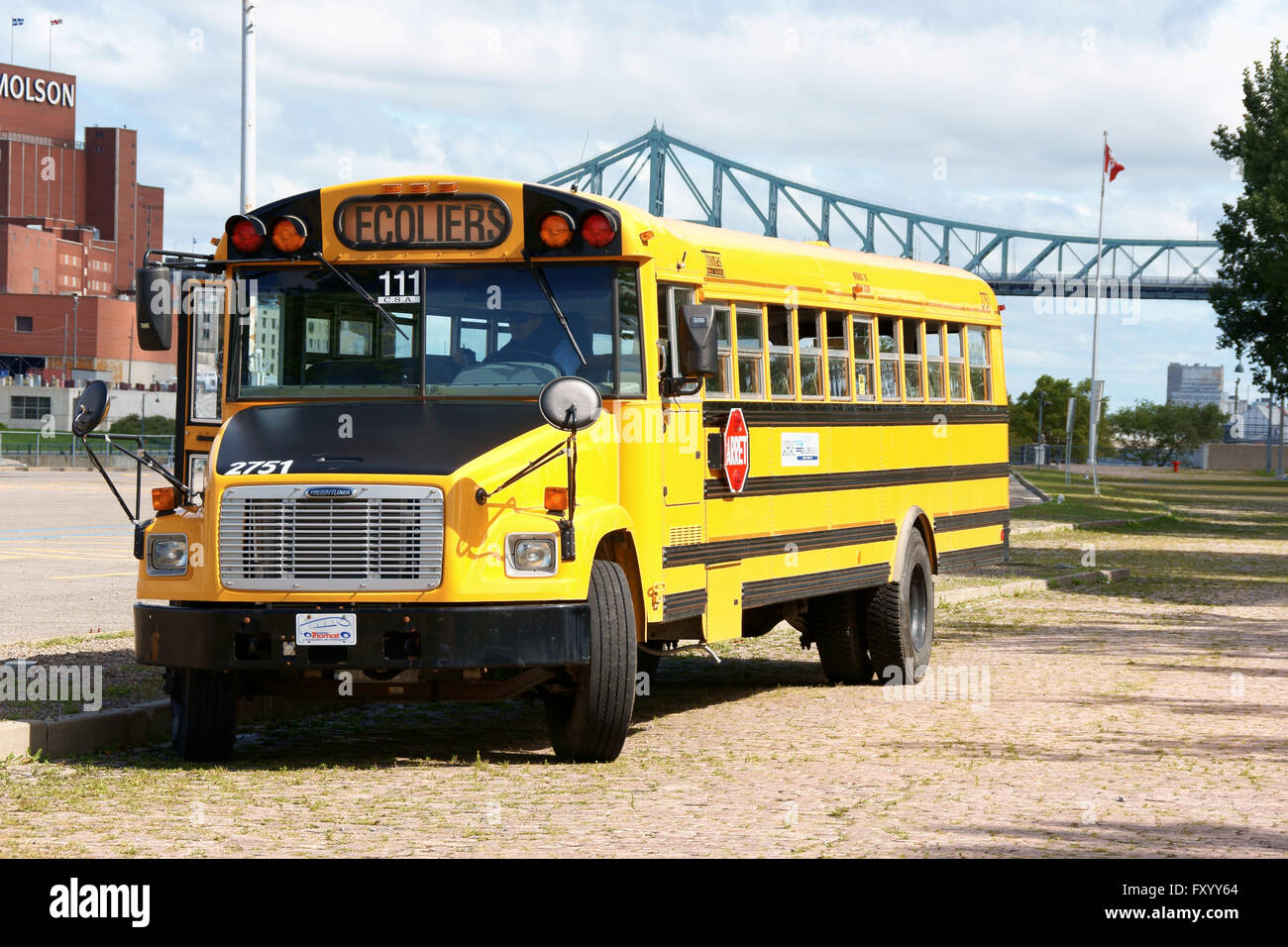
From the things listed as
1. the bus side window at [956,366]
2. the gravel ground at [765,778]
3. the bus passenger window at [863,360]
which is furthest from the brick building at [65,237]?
the gravel ground at [765,778]

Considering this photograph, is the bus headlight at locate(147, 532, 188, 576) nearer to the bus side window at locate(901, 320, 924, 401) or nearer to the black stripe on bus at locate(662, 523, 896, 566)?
the black stripe on bus at locate(662, 523, 896, 566)

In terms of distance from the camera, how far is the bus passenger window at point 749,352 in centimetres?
1173

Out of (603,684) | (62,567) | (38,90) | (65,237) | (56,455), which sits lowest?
(62,567)

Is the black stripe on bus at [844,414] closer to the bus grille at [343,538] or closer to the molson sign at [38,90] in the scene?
the bus grille at [343,538]

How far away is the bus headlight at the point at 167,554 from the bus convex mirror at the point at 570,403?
6.39 feet

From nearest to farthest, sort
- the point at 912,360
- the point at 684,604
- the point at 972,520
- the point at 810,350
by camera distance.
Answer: the point at 684,604, the point at 810,350, the point at 912,360, the point at 972,520

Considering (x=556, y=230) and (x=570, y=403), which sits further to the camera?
(x=556, y=230)

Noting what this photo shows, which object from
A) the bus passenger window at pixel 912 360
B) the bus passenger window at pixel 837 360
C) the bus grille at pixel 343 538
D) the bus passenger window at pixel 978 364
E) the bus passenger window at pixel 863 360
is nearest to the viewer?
the bus grille at pixel 343 538

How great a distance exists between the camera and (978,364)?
53.9ft

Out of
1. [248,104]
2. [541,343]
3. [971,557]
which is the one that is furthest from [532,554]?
[248,104]

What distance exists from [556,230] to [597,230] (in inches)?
8.6

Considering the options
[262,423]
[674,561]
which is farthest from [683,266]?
[262,423]

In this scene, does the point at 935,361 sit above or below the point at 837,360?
above

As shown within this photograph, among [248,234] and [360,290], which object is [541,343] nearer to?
[360,290]
